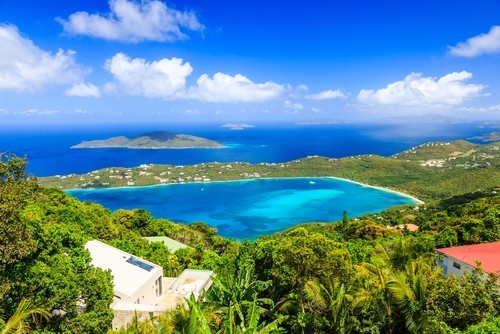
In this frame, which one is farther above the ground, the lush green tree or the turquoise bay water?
the lush green tree

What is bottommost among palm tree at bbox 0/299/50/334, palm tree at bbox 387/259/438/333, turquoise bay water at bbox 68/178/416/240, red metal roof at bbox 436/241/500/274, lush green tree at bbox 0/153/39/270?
turquoise bay water at bbox 68/178/416/240

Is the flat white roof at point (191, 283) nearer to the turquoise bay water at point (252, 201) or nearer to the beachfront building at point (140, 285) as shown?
the beachfront building at point (140, 285)

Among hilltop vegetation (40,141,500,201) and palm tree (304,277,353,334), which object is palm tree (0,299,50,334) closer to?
palm tree (304,277,353,334)

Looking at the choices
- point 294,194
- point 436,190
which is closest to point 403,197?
point 436,190

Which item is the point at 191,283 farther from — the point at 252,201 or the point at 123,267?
the point at 252,201

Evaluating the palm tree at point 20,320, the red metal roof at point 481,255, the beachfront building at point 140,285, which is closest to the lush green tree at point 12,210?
the palm tree at point 20,320

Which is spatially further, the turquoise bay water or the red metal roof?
the turquoise bay water

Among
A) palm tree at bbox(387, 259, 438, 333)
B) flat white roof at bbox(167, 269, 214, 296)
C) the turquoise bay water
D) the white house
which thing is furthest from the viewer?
the turquoise bay water

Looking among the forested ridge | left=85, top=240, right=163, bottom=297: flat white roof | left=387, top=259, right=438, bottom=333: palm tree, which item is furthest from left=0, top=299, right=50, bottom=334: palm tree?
left=387, top=259, right=438, bottom=333: palm tree
